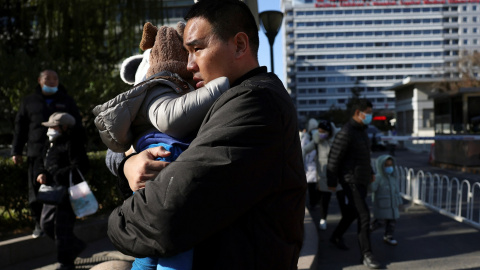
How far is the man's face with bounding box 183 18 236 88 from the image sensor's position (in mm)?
1374

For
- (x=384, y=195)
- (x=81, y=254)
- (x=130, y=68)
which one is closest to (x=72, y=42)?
(x=81, y=254)

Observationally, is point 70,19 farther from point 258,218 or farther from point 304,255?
point 258,218

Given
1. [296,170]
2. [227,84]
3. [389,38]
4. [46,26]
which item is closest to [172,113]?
[227,84]

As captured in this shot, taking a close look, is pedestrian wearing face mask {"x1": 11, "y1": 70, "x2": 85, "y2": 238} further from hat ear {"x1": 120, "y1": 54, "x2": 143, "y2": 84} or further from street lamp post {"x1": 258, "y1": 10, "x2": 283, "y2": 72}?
street lamp post {"x1": 258, "y1": 10, "x2": 283, "y2": 72}

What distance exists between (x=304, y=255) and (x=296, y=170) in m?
4.45

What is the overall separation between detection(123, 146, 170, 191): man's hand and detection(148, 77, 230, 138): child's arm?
8 cm

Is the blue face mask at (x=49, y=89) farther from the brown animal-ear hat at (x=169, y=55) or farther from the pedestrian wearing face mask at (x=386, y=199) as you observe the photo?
the pedestrian wearing face mask at (x=386, y=199)

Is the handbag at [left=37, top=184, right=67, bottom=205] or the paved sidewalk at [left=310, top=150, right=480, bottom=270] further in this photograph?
the paved sidewalk at [left=310, top=150, right=480, bottom=270]

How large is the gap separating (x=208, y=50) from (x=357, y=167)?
14.6 ft

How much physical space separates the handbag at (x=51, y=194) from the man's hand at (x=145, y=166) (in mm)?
3740

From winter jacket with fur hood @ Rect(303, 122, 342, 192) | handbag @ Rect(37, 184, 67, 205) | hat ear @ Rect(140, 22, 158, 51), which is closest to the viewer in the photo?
hat ear @ Rect(140, 22, 158, 51)

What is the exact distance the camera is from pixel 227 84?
1372mm

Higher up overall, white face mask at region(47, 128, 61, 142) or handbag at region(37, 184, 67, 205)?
white face mask at region(47, 128, 61, 142)

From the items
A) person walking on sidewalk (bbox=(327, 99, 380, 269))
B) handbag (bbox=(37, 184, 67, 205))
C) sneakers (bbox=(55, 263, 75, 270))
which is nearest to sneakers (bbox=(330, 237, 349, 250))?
person walking on sidewalk (bbox=(327, 99, 380, 269))
